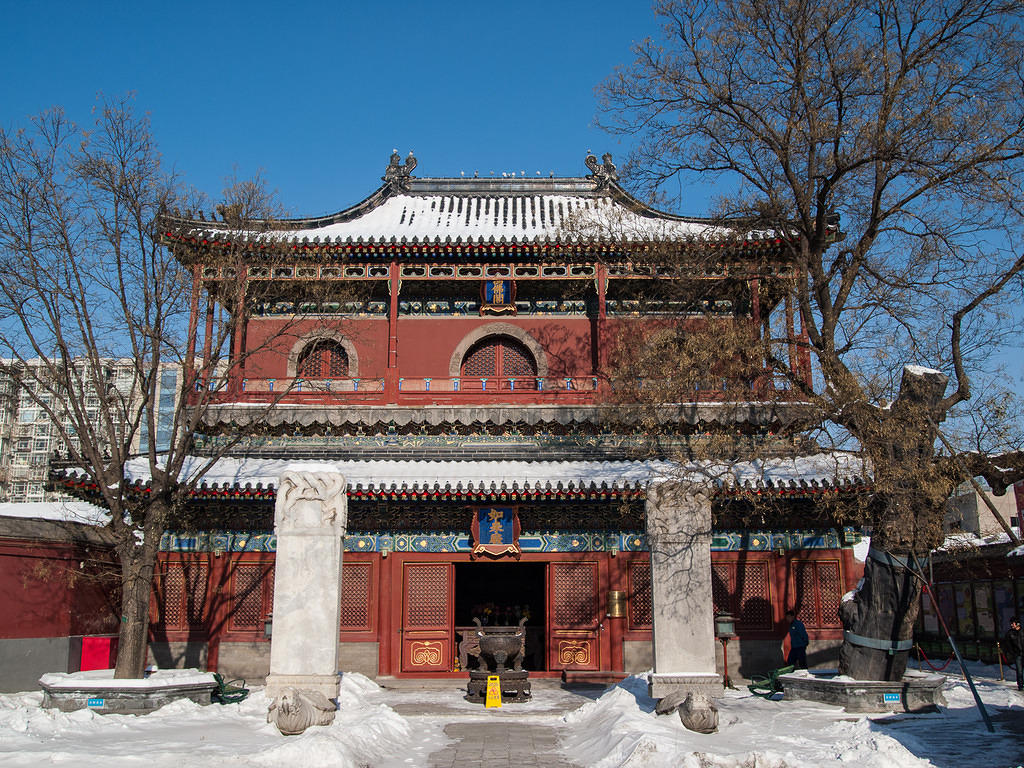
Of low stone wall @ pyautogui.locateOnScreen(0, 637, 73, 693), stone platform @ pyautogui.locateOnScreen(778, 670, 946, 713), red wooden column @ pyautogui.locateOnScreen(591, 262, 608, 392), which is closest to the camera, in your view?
stone platform @ pyautogui.locateOnScreen(778, 670, 946, 713)

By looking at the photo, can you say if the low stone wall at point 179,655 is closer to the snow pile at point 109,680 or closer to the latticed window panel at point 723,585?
the snow pile at point 109,680

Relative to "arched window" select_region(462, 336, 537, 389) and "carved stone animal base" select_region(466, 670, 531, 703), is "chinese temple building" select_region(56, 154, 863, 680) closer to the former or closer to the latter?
"arched window" select_region(462, 336, 537, 389)

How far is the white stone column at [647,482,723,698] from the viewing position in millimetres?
10789

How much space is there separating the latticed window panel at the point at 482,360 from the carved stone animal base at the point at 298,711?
31.0 ft

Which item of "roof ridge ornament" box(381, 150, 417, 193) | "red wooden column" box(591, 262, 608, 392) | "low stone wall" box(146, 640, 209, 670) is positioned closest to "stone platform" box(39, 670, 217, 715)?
"low stone wall" box(146, 640, 209, 670)

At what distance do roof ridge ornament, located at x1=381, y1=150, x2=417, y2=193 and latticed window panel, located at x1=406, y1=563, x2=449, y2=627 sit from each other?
10622 millimetres

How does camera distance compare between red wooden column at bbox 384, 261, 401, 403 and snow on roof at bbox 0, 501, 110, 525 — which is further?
red wooden column at bbox 384, 261, 401, 403

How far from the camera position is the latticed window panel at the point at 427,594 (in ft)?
50.8

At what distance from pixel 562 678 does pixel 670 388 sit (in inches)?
221

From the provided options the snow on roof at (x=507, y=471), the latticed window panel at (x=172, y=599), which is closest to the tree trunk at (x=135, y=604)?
the snow on roof at (x=507, y=471)

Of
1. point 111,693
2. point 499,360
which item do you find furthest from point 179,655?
point 499,360

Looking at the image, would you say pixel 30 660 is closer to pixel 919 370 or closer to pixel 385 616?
pixel 385 616

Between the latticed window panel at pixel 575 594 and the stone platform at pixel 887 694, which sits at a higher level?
the latticed window panel at pixel 575 594

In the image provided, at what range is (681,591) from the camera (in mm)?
11062
